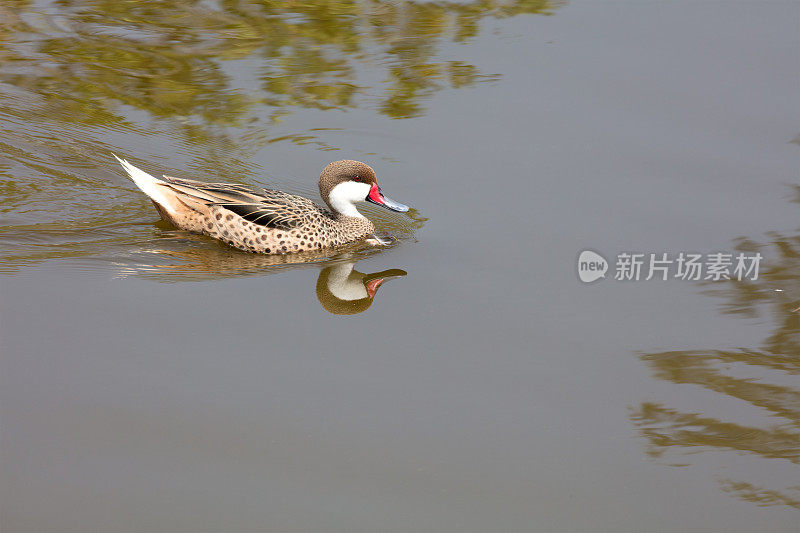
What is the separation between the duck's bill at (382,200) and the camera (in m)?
7.51

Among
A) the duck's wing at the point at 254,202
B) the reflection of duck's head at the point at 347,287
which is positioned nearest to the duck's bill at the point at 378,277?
the reflection of duck's head at the point at 347,287

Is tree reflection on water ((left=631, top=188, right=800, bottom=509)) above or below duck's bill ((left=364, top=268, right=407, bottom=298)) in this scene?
below

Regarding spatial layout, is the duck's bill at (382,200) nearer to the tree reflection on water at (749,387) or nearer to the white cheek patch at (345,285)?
the white cheek patch at (345,285)

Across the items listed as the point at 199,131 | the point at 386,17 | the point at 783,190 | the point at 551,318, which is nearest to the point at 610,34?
the point at 386,17

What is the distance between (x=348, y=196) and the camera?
7797 millimetres

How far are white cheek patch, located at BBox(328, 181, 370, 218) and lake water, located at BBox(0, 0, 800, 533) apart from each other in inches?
15.7

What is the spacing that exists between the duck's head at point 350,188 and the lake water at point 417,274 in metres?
0.34

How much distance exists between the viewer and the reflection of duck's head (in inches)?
250

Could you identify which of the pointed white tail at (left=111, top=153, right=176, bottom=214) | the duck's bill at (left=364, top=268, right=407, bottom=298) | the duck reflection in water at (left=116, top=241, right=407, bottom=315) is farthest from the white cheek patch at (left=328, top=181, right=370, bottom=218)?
the pointed white tail at (left=111, top=153, right=176, bottom=214)

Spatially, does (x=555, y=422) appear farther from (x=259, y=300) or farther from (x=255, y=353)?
(x=259, y=300)

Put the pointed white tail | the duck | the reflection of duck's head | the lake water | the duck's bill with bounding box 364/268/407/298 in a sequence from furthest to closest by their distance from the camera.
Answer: the pointed white tail < the duck < the duck's bill with bounding box 364/268/407/298 < the reflection of duck's head < the lake water

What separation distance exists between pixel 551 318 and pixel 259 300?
189cm

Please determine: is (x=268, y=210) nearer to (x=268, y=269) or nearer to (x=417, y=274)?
(x=268, y=269)

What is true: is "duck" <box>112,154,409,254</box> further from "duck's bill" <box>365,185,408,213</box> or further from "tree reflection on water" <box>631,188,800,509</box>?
"tree reflection on water" <box>631,188,800,509</box>
